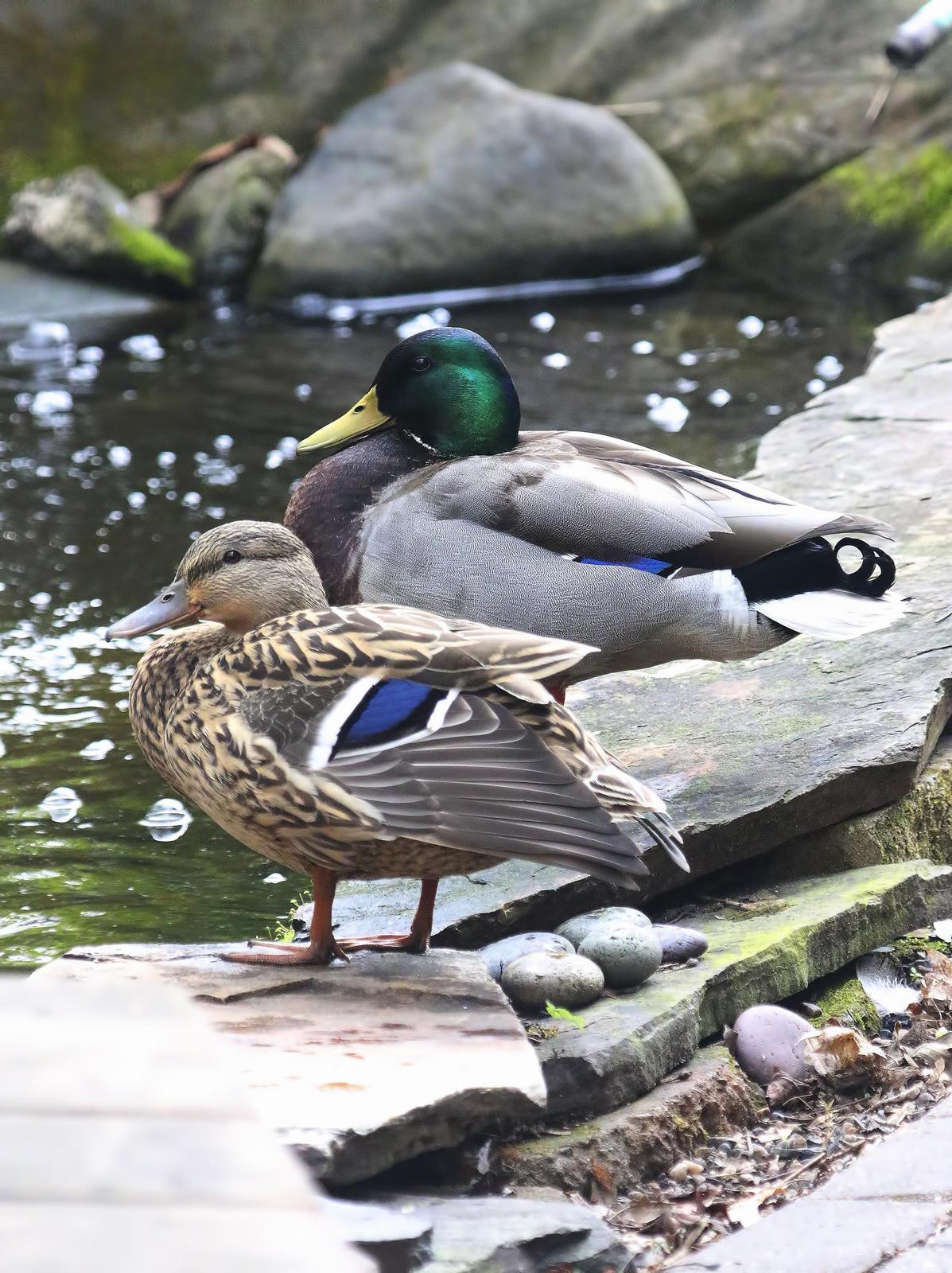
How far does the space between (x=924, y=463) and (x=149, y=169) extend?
760 centimetres

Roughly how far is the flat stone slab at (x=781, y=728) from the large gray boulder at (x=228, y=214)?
248 inches

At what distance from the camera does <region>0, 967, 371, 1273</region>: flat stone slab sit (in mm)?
1392

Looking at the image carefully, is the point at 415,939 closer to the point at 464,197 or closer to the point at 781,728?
the point at 781,728

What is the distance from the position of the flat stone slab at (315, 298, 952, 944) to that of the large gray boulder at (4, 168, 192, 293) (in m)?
6.25

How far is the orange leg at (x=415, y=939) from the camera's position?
120 inches

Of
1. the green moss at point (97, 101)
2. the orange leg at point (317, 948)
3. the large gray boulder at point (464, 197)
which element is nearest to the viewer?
the orange leg at point (317, 948)

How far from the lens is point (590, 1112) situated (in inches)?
112

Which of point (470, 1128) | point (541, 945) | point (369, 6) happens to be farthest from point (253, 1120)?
point (369, 6)

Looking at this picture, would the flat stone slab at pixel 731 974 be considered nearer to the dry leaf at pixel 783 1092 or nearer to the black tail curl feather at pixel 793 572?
the dry leaf at pixel 783 1092

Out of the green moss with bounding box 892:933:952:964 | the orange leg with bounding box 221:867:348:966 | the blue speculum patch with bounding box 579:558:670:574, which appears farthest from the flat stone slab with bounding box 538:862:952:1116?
the blue speculum patch with bounding box 579:558:670:574

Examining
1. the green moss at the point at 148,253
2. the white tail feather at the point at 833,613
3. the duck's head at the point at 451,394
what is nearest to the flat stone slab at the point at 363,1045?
the white tail feather at the point at 833,613

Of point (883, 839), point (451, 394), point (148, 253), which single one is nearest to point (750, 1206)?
point (883, 839)

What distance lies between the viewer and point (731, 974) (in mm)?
3148

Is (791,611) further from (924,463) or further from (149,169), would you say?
(149,169)
